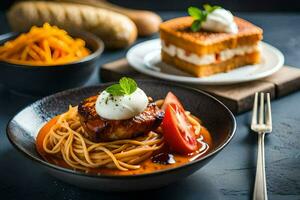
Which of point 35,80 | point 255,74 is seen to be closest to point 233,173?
point 255,74

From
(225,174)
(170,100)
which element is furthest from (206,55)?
(225,174)

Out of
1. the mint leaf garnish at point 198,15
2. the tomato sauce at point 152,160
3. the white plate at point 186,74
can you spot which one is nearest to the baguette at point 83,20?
the white plate at point 186,74

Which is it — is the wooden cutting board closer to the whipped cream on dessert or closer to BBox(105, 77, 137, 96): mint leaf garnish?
the whipped cream on dessert

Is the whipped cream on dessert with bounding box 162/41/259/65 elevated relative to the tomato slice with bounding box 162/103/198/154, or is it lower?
lower

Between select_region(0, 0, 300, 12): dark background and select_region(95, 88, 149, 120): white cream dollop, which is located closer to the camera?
select_region(95, 88, 149, 120): white cream dollop

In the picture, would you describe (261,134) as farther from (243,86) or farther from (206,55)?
(206,55)

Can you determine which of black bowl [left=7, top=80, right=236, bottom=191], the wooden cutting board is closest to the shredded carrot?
the wooden cutting board

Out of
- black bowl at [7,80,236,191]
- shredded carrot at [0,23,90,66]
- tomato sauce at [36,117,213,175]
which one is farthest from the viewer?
shredded carrot at [0,23,90,66]
